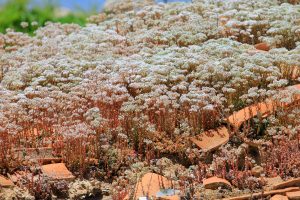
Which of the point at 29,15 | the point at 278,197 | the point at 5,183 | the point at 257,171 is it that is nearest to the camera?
the point at 278,197

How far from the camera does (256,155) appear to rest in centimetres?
838

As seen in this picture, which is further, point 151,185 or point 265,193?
point 151,185

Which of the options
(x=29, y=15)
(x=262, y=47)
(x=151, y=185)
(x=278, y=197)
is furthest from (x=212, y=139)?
(x=29, y=15)

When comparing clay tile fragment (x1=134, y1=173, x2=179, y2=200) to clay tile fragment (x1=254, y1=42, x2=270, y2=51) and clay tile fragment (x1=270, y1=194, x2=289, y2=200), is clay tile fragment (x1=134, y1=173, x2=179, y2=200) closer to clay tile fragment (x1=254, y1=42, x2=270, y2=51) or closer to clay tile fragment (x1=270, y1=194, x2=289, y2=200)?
clay tile fragment (x1=270, y1=194, x2=289, y2=200)

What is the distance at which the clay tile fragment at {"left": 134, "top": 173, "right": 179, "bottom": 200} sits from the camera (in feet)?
24.4

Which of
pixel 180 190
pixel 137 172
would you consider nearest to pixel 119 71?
pixel 137 172

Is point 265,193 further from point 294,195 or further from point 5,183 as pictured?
point 5,183

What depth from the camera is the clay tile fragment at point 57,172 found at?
25.5 ft

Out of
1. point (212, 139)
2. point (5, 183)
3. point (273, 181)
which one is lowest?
point (273, 181)

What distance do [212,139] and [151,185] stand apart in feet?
4.25

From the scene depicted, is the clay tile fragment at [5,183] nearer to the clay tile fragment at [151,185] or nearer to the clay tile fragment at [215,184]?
the clay tile fragment at [151,185]

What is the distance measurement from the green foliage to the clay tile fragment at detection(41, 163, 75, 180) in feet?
26.4

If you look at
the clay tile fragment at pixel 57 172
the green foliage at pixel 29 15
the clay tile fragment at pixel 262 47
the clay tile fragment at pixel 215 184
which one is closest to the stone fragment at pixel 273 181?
the clay tile fragment at pixel 215 184

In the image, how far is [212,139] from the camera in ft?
28.2
